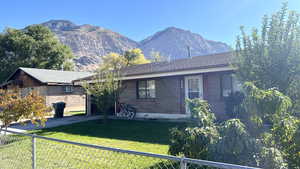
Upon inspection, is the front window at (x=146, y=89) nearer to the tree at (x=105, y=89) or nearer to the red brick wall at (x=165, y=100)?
the red brick wall at (x=165, y=100)

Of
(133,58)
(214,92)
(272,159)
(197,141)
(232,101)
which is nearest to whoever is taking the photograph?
(272,159)

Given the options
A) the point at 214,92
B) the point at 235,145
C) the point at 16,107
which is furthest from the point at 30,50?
the point at 235,145

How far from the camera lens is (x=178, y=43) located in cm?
10906

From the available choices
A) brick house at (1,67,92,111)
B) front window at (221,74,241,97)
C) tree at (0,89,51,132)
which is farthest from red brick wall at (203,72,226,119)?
brick house at (1,67,92,111)

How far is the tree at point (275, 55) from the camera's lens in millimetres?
4152

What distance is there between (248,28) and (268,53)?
1.07m

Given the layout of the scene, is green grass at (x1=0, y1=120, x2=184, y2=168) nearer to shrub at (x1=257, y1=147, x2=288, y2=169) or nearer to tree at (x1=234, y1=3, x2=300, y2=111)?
shrub at (x1=257, y1=147, x2=288, y2=169)

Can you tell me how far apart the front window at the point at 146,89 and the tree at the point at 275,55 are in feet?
24.0

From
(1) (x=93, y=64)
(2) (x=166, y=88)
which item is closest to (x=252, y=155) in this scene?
(2) (x=166, y=88)

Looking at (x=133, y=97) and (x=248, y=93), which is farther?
(x=133, y=97)

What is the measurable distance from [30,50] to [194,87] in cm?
3227

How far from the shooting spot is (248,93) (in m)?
3.07

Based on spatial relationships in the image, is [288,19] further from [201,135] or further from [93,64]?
[93,64]

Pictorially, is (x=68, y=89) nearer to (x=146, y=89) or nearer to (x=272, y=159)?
(x=146, y=89)
